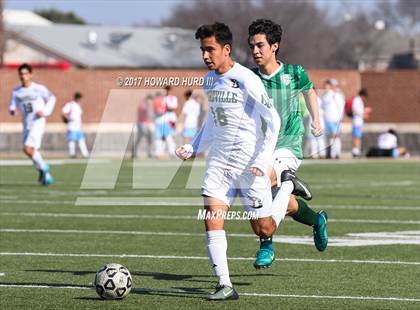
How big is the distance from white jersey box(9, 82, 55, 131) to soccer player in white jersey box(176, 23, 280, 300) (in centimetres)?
1285

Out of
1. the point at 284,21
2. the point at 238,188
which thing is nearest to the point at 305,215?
the point at 238,188

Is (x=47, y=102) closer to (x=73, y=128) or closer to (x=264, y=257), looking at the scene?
(x=264, y=257)

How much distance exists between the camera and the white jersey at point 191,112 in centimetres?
3378

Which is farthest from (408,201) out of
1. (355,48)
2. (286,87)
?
(355,48)

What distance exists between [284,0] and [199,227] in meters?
72.6

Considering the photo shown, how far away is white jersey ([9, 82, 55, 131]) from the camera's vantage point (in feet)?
72.7

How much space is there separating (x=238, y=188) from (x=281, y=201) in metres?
0.88

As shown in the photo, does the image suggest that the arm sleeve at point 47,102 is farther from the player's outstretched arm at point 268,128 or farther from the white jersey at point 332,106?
the player's outstretched arm at point 268,128

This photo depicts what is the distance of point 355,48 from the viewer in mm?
95562

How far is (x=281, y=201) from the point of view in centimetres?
1028

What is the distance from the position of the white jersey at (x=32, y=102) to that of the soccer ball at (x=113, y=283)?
13.1 meters

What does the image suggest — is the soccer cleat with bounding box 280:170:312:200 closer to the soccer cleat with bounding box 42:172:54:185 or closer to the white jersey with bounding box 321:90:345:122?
the soccer cleat with bounding box 42:172:54:185

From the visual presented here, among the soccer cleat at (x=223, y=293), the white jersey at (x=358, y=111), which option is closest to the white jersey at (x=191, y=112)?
the white jersey at (x=358, y=111)

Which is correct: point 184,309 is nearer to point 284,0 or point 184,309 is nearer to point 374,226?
point 374,226
